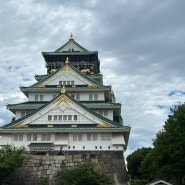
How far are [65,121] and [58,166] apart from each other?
22.2 ft

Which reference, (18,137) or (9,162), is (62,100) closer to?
(18,137)

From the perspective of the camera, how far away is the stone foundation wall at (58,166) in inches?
1522

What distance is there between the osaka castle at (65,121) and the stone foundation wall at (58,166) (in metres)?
1.36

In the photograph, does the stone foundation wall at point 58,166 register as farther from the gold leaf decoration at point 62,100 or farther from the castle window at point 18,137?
the gold leaf decoration at point 62,100

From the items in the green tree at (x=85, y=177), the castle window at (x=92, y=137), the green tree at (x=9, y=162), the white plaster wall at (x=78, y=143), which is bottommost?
the green tree at (x=85, y=177)

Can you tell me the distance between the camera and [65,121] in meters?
44.3

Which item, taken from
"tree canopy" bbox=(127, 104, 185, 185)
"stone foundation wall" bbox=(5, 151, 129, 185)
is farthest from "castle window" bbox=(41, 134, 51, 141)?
"tree canopy" bbox=(127, 104, 185, 185)

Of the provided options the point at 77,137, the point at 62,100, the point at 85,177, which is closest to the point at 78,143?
the point at 77,137

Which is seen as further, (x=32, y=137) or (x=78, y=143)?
(x=32, y=137)

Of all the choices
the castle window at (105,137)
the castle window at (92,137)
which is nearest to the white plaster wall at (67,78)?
the castle window at (92,137)

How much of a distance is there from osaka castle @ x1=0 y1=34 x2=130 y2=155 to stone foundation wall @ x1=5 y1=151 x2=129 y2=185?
136 centimetres

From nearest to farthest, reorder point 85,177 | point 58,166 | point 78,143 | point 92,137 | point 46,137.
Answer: point 85,177, point 58,166, point 78,143, point 92,137, point 46,137

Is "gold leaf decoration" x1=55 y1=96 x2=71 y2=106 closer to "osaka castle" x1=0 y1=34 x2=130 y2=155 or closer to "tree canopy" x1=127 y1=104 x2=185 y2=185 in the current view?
"osaka castle" x1=0 y1=34 x2=130 y2=155

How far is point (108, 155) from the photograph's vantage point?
41844mm
